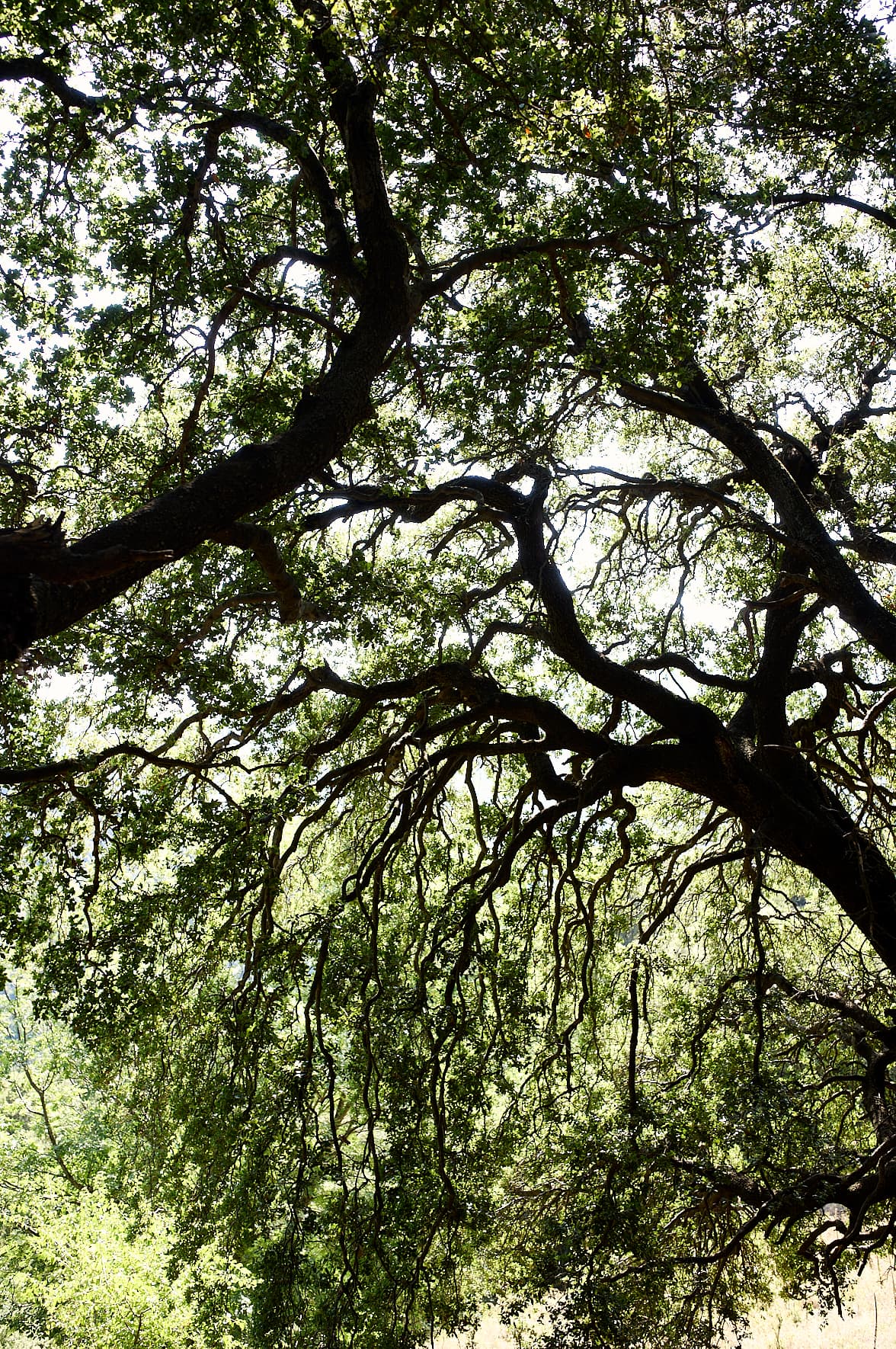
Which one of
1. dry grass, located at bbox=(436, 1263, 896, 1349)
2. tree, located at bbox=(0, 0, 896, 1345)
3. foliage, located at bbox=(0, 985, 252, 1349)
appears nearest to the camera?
tree, located at bbox=(0, 0, 896, 1345)

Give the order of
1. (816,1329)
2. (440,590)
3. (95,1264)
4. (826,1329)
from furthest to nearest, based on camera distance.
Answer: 1. (816,1329)
2. (826,1329)
3. (95,1264)
4. (440,590)

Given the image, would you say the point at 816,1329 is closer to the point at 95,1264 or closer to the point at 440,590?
the point at 95,1264

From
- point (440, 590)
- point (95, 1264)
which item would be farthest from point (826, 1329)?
point (440, 590)

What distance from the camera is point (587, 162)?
5.00m

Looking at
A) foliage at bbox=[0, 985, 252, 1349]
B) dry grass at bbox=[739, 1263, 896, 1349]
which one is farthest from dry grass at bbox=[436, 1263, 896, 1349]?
foliage at bbox=[0, 985, 252, 1349]

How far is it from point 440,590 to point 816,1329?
982 cm

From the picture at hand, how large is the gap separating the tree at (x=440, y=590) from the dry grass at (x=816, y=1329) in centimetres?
302

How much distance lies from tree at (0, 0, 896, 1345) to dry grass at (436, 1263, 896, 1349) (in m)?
3.02

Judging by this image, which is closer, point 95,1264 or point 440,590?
point 440,590

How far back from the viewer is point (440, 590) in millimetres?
7383

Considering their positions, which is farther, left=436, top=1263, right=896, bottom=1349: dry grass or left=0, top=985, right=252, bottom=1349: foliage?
left=436, top=1263, right=896, bottom=1349: dry grass

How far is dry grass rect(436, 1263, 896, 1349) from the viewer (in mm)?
10055

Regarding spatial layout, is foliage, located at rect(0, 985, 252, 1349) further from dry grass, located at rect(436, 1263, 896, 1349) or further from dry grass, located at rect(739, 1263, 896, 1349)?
dry grass, located at rect(739, 1263, 896, 1349)

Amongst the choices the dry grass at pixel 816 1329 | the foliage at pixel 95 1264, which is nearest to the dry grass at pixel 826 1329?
the dry grass at pixel 816 1329
